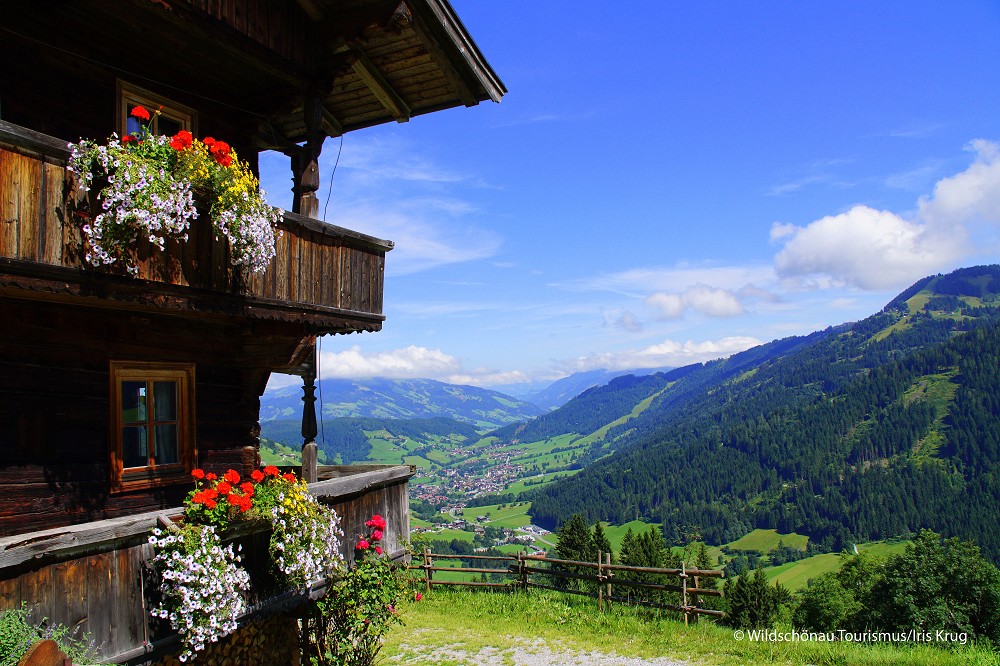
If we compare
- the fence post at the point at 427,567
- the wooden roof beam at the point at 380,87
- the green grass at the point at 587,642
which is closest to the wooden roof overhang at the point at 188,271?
the wooden roof beam at the point at 380,87

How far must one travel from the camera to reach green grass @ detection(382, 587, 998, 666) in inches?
534

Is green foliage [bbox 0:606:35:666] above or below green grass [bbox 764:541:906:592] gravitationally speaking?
above

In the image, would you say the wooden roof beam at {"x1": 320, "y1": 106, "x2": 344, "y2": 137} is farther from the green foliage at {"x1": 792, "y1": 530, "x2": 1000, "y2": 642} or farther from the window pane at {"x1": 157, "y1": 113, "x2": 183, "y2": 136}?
the green foliage at {"x1": 792, "y1": 530, "x2": 1000, "y2": 642}

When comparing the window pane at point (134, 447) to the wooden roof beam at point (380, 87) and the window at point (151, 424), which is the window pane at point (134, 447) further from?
the wooden roof beam at point (380, 87)

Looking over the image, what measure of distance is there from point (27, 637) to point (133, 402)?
4.09 meters

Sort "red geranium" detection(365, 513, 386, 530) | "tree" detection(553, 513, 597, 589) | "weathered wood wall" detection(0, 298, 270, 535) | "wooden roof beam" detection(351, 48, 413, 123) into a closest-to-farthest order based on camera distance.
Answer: "weathered wood wall" detection(0, 298, 270, 535) → "red geranium" detection(365, 513, 386, 530) → "wooden roof beam" detection(351, 48, 413, 123) → "tree" detection(553, 513, 597, 589)

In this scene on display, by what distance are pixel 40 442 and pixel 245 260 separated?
10.2 feet

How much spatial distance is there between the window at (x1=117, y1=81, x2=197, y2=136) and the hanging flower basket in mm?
2203

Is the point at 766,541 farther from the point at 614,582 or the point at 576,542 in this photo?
the point at 614,582

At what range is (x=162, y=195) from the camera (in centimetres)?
675

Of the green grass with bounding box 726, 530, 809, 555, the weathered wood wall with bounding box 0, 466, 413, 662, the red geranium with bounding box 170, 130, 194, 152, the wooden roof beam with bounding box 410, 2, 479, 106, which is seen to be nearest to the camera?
the weathered wood wall with bounding box 0, 466, 413, 662

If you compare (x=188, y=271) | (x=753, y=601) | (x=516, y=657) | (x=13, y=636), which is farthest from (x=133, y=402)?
(x=753, y=601)

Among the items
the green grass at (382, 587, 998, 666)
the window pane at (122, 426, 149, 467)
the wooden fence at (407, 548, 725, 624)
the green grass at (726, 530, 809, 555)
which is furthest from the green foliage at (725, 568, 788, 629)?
the green grass at (726, 530, 809, 555)

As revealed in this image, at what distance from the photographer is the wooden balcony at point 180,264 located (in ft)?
19.5
